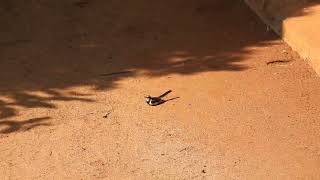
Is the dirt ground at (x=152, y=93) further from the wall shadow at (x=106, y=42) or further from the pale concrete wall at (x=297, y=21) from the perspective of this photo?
the pale concrete wall at (x=297, y=21)

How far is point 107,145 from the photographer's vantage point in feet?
18.0

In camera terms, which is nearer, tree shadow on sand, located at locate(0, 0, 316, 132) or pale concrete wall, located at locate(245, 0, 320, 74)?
tree shadow on sand, located at locate(0, 0, 316, 132)

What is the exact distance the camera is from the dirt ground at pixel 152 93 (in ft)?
17.2

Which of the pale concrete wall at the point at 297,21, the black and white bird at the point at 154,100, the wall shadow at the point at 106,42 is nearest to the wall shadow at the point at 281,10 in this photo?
the pale concrete wall at the point at 297,21

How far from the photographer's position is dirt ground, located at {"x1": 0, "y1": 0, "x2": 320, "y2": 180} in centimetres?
523

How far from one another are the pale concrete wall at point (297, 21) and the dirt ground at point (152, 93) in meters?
0.13

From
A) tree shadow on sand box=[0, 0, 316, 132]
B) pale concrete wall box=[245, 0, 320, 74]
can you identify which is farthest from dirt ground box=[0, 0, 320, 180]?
pale concrete wall box=[245, 0, 320, 74]

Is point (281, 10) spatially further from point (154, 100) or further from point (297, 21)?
point (154, 100)

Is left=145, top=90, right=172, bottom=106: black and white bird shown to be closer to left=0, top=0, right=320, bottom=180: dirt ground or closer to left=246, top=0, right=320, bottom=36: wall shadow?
left=0, top=0, right=320, bottom=180: dirt ground

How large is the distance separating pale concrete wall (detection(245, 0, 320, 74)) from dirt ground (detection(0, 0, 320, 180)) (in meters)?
0.13

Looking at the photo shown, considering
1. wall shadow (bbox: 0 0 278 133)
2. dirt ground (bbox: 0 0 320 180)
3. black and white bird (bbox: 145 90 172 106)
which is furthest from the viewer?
wall shadow (bbox: 0 0 278 133)

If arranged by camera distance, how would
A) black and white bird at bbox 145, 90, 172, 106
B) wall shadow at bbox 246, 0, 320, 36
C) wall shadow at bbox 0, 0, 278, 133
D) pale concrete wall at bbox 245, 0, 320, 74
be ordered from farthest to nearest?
wall shadow at bbox 246, 0, 320, 36, pale concrete wall at bbox 245, 0, 320, 74, wall shadow at bbox 0, 0, 278, 133, black and white bird at bbox 145, 90, 172, 106

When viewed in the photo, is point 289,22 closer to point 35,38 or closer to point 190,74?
point 190,74

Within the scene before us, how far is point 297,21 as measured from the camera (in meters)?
7.39
